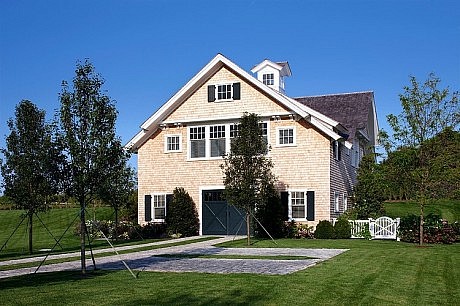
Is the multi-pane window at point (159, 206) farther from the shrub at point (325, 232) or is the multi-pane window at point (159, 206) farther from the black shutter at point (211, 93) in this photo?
the shrub at point (325, 232)

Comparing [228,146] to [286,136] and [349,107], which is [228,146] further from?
[349,107]

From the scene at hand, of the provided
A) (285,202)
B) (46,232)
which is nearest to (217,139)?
(285,202)

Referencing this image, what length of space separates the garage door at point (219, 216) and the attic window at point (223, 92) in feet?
15.2

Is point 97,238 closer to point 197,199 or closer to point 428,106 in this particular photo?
point 197,199

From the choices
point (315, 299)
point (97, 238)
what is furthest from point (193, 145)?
point (315, 299)

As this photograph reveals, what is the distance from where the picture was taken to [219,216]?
28.6 meters

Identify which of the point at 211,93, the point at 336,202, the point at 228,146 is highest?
the point at 211,93

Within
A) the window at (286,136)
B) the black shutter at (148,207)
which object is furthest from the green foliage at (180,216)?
the window at (286,136)

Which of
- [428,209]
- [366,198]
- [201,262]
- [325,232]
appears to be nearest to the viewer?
[201,262]

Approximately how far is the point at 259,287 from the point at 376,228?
1571cm

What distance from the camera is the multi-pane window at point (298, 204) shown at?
2675 cm

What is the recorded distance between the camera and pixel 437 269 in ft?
46.8

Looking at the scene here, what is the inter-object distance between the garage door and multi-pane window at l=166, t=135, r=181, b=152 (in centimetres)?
280

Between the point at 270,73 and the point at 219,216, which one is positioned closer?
the point at 219,216
